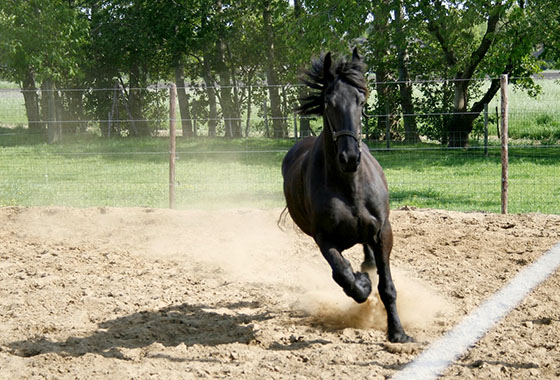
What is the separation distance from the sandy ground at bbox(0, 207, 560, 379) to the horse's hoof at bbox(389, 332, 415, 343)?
0.11 metres

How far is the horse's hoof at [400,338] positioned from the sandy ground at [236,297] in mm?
112

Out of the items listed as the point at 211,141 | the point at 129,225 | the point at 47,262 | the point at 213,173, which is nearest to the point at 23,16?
the point at 211,141

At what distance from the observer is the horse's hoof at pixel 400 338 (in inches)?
194

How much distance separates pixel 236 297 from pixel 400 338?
81.7 inches

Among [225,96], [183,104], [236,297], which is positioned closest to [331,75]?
[236,297]

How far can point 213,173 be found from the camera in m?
16.2

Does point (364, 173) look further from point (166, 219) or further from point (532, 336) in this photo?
point (166, 219)

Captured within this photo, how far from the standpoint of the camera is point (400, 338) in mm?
4949

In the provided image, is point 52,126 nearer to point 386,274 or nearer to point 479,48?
point 479,48

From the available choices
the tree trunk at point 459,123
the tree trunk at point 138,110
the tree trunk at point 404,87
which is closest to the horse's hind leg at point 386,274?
the tree trunk at point 459,123

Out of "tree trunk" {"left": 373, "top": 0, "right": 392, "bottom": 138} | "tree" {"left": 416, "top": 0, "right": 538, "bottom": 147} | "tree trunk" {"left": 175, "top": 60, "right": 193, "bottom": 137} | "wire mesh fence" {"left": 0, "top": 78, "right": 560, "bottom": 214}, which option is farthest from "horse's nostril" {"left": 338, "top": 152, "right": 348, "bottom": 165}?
"tree trunk" {"left": 175, "top": 60, "right": 193, "bottom": 137}

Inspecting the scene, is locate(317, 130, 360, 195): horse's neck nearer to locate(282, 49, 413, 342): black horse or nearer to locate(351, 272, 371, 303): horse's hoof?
locate(282, 49, 413, 342): black horse

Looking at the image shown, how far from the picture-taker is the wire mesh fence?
12.6 metres

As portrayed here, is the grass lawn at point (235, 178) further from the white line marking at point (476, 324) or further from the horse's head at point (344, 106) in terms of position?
the horse's head at point (344, 106)
